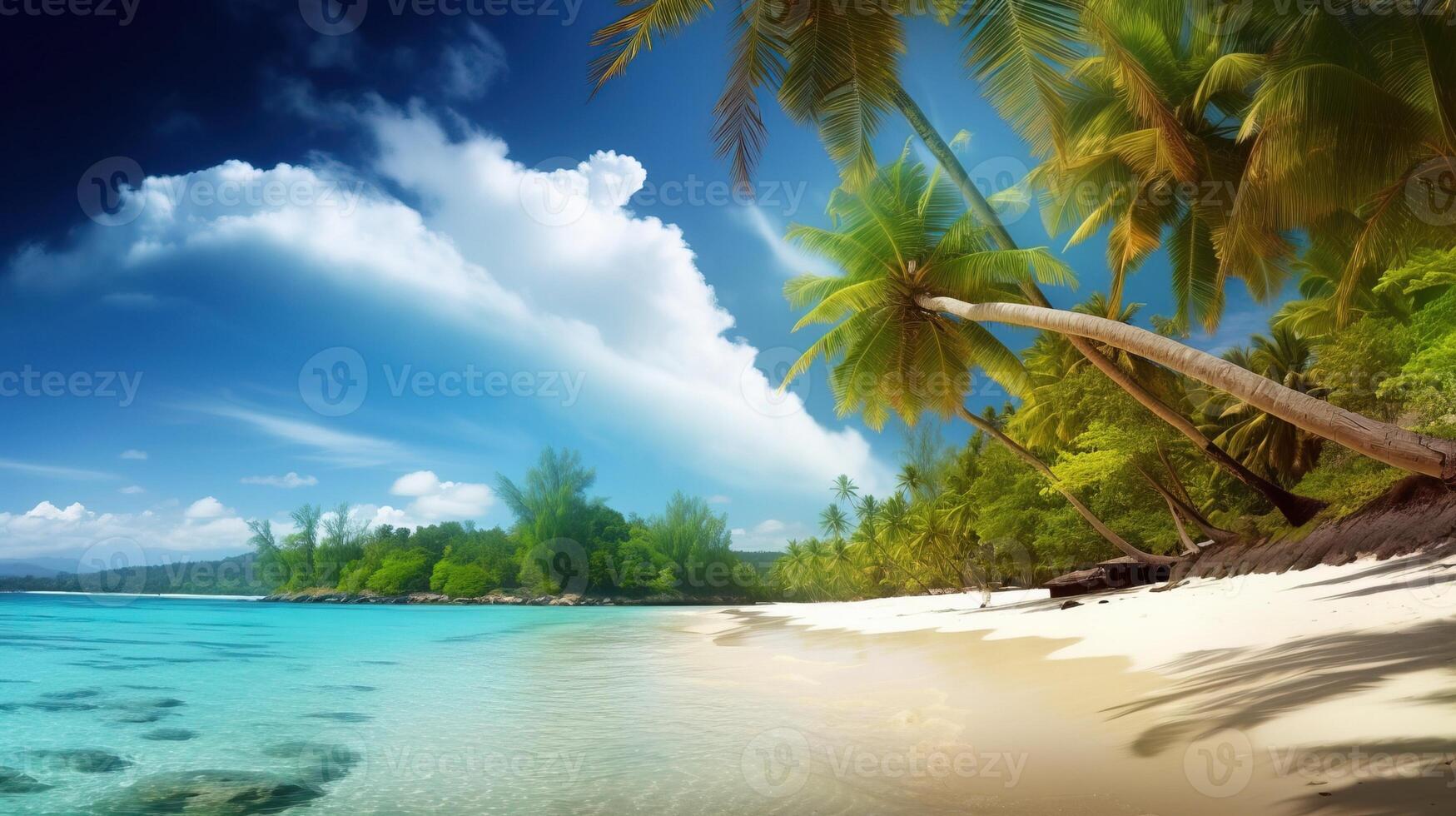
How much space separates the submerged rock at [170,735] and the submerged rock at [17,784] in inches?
46.5

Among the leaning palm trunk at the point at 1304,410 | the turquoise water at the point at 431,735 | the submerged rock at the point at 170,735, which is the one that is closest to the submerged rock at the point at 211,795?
the turquoise water at the point at 431,735

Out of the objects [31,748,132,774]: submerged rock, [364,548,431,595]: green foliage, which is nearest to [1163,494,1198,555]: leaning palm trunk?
[31,748,132,774]: submerged rock

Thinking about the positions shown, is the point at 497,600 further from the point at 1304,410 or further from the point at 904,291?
the point at 1304,410

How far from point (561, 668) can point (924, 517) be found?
105 ft

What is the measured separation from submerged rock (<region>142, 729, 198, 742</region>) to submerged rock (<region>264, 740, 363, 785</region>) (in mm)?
1186

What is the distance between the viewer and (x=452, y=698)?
8.28 metres

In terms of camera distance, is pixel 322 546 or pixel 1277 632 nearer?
pixel 1277 632

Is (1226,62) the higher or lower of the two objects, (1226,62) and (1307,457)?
the higher

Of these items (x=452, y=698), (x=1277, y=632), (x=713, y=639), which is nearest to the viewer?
(x=1277, y=632)

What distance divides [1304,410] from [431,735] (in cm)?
715

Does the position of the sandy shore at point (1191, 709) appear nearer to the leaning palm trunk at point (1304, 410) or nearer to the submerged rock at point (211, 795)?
the leaning palm trunk at point (1304, 410)

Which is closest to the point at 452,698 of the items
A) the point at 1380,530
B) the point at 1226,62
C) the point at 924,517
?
the point at 1380,530

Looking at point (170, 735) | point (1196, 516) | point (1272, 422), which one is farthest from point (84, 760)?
point (1272, 422)

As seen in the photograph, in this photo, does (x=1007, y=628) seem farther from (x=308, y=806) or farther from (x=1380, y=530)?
(x=308, y=806)
